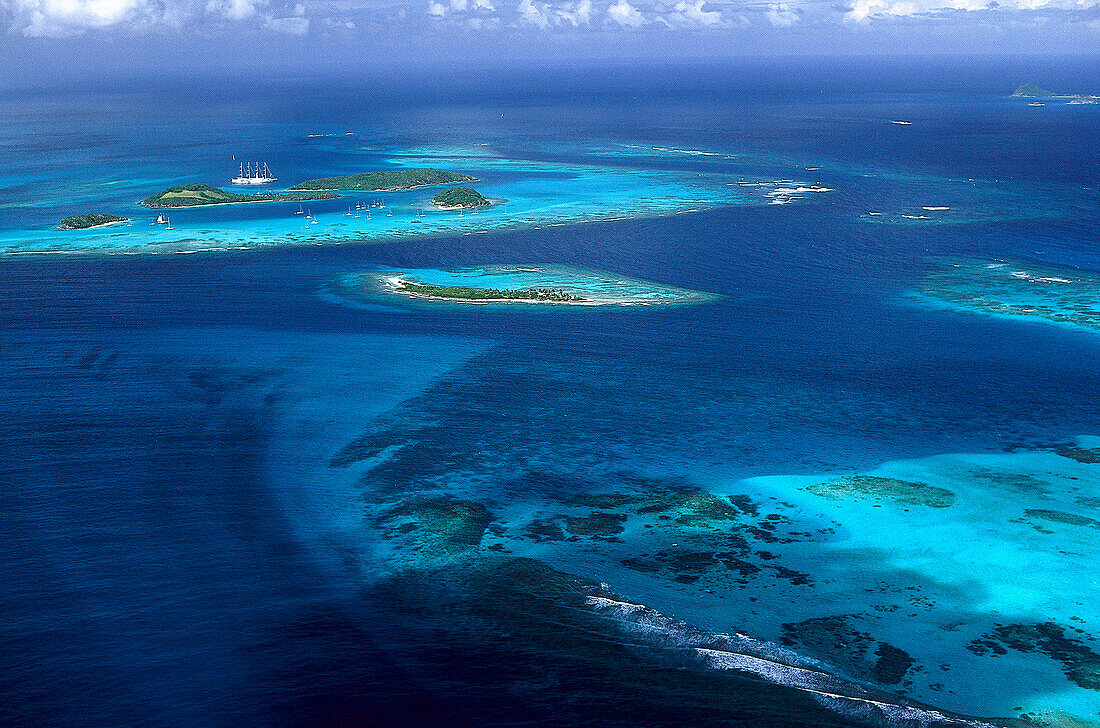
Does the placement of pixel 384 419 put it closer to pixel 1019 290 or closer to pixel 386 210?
pixel 1019 290

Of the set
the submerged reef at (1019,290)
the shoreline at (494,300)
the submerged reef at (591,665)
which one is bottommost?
the submerged reef at (591,665)

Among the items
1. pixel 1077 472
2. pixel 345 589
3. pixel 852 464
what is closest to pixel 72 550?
pixel 345 589

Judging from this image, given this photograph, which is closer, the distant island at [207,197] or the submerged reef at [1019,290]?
the submerged reef at [1019,290]

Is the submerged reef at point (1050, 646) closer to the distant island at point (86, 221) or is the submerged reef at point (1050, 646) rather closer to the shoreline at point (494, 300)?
the shoreline at point (494, 300)

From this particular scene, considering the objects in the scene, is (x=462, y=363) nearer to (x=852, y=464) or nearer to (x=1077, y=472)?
(x=852, y=464)

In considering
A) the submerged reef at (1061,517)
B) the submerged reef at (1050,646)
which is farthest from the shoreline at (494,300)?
the submerged reef at (1050,646)

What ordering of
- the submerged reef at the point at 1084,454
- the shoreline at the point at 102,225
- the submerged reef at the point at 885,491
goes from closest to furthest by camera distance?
1. the submerged reef at the point at 885,491
2. the submerged reef at the point at 1084,454
3. the shoreline at the point at 102,225

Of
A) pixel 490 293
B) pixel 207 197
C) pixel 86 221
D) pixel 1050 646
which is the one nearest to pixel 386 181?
pixel 207 197
